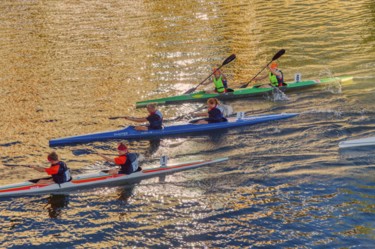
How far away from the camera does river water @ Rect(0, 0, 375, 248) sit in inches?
583

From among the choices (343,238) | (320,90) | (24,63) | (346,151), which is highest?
(24,63)

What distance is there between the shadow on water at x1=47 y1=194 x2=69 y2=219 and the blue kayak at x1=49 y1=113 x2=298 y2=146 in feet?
12.4

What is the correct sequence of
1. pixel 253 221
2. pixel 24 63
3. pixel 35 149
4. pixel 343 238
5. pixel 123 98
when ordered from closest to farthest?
pixel 343 238, pixel 253 221, pixel 35 149, pixel 123 98, pixel 24 63

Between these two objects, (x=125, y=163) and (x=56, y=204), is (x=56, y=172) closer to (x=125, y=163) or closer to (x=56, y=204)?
(x=56, y=204)

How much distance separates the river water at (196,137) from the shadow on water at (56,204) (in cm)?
6

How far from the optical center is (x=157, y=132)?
2059cm

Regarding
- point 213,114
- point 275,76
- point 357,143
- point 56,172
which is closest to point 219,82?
point 275,76

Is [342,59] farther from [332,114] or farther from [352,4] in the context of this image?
[352,4]

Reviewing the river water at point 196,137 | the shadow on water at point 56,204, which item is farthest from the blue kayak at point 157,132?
the shadow on water at point 56,204

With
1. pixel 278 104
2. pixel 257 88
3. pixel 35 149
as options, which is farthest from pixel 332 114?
pixel 35 149

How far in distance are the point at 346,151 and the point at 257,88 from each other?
679 cm

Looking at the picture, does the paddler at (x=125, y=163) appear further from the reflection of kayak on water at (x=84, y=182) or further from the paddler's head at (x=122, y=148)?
the reflection of kayak on water at (x=84, y=182)

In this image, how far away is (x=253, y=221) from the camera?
14.8 meters

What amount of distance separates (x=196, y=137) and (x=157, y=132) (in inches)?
58.2
